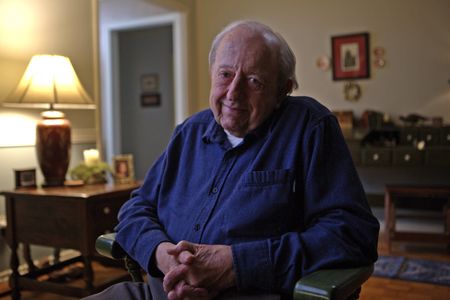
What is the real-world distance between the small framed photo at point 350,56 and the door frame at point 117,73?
1.49 meters

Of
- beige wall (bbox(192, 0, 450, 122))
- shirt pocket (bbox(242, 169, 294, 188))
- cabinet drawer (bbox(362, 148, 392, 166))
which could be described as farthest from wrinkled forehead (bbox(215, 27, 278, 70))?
beige wall (bbox(192, 0, 450, 122))

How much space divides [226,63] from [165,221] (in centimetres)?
47

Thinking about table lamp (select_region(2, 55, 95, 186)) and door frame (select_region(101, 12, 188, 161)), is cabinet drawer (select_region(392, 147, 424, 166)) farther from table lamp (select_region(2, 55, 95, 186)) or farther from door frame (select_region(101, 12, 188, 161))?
table lamp (select_region(2, 55, 95, 186))

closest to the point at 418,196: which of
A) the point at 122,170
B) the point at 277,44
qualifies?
the point at 122,170

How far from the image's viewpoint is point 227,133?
129 cm

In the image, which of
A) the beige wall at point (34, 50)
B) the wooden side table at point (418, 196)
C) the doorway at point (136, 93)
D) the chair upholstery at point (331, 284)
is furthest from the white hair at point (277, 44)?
the doorway at point (136, 93)

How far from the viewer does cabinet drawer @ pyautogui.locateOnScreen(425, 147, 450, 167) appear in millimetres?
3414

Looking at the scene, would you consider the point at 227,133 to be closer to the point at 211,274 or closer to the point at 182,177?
the point at 182,177

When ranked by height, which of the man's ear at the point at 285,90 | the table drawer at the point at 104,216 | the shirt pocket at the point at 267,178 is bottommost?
the table drawer at the point at 104,216

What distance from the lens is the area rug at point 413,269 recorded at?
2.71m

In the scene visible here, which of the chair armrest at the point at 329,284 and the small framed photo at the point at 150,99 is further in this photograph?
the small framed photo at the point at 150,99

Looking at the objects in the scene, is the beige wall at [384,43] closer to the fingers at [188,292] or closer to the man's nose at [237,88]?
the man's nose at [237,88]

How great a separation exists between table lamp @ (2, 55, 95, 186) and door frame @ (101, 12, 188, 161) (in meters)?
2.20

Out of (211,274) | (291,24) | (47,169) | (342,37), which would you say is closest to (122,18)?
(291,24)
